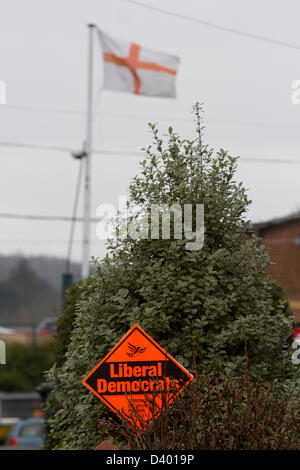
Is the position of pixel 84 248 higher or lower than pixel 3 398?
higher

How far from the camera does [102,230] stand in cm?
706

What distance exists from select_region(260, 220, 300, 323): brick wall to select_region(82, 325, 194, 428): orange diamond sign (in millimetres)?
24651

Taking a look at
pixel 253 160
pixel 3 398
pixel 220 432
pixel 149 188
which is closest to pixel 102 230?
pixel 149 188

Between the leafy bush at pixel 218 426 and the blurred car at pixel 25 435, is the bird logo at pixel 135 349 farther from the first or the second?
the blurred car at pixel 25 435

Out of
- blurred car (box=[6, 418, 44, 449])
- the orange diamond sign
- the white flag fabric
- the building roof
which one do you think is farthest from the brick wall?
the orange diamond sign

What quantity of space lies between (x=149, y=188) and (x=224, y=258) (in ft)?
2.86

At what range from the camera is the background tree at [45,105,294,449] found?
6012 mm

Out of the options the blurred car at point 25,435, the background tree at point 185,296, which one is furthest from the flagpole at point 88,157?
the background tree at point 185,296

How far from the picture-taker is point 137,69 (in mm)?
19047

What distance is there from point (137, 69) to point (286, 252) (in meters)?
14.2

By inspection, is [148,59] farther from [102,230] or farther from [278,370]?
[278,370]

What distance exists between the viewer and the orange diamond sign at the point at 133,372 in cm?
570

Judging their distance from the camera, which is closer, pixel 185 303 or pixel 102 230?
pixel 185 303

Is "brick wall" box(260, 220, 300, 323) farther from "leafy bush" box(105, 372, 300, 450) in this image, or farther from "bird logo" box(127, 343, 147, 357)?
"leafy bush" box(105, 372, 300, 450)
